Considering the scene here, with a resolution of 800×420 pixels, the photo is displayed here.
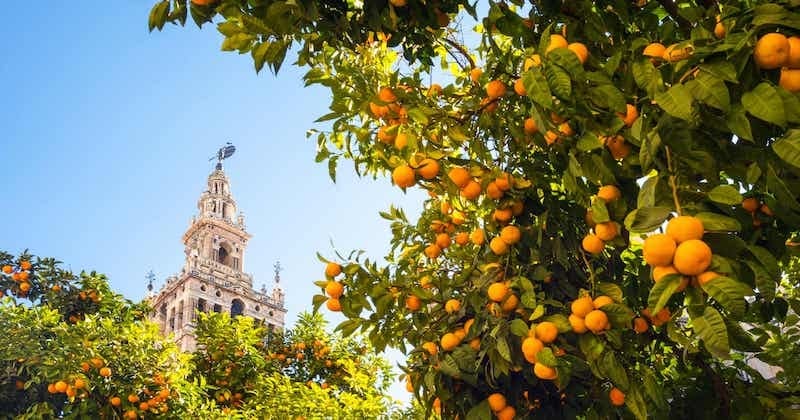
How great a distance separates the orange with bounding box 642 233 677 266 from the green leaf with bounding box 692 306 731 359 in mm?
144

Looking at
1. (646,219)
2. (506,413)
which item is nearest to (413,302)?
(506,413)

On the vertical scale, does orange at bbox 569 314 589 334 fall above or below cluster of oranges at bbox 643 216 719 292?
above

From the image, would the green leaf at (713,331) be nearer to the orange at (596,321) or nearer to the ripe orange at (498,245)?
the orange at (596,321)

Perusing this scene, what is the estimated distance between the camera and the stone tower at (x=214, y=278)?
162 ft

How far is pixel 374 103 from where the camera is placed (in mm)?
3244

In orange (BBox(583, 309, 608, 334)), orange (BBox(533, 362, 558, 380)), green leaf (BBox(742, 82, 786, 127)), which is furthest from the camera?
orange (BBox(533, 362, 558, 380))

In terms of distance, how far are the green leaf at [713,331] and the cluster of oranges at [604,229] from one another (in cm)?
88

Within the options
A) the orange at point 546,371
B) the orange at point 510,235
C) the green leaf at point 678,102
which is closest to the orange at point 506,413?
the orange at point 546,371

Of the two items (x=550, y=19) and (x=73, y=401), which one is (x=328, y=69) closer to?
(x=550, y=19)

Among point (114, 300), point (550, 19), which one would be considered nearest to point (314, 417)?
point (114, 300)

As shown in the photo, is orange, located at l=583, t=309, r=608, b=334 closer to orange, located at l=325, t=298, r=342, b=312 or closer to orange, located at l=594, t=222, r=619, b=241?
orange, located at l=594, t=222, r=619, b=241

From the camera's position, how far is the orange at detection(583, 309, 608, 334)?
236cm

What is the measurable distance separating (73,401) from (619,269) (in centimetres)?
702

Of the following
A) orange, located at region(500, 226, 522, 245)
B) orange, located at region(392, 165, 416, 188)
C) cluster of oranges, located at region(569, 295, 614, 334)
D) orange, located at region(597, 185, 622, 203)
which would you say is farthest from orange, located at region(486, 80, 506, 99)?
cluster of oranges, located at region(569, 295, 614, 334)
